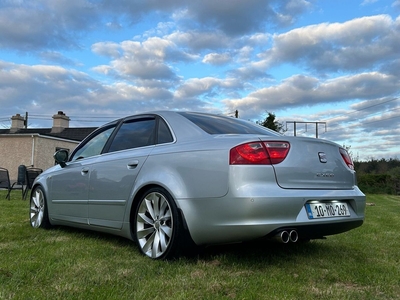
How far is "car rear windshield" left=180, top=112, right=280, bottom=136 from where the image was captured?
3609 millimetres

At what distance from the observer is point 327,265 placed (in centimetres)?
343

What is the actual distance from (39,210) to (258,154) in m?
3.66

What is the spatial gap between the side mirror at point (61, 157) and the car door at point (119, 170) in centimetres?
85

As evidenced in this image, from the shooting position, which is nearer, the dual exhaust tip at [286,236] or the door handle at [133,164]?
the dual exhaust tip at [286,236]

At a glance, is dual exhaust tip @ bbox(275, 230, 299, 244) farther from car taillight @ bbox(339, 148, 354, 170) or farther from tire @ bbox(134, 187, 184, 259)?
car taillight @ bbox(339, 148, 354, 170)

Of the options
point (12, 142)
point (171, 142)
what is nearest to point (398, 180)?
point (12, 142)

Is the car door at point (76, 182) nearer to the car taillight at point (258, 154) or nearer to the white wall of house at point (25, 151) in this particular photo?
the car taillight at point (258, 154)

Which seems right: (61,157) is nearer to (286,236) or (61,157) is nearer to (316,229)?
(286,236)

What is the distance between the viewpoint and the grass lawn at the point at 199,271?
2.56 meters

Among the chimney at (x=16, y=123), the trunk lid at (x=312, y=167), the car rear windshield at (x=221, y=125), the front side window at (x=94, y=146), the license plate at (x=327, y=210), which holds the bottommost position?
the license plate at (x=327, y=210)

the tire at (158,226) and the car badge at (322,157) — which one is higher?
the car badge at (322,157)

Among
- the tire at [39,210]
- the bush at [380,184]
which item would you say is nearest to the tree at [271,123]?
the bush at [380,184]

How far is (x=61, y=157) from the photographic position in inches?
197

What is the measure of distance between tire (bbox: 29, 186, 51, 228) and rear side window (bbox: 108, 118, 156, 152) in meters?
1.61
